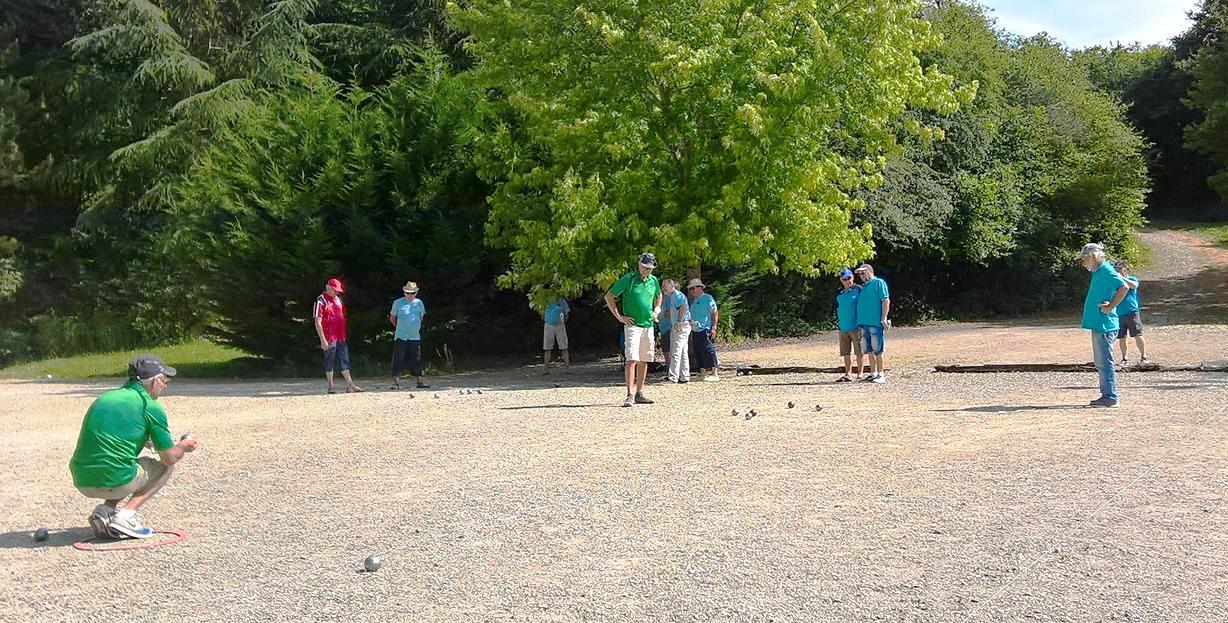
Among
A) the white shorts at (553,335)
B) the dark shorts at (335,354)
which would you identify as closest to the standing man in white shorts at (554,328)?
the white shorts at (553,335)

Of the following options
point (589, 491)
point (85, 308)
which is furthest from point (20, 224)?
point (589, 491)

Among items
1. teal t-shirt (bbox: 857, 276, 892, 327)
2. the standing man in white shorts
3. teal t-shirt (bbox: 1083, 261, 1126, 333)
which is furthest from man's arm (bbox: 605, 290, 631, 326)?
the standing man in white shorts

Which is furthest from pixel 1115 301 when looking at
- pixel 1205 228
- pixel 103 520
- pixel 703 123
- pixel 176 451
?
pixel 1205 228

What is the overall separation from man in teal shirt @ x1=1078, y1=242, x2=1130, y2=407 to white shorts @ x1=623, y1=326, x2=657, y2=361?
193 inches

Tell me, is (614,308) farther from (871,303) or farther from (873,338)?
(873,338)

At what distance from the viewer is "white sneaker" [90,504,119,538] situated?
7633 mm

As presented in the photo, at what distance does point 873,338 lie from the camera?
15.9m

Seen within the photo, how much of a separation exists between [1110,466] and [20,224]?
3849cm

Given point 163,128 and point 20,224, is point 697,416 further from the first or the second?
point 20,224

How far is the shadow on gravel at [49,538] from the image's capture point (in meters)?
7.74

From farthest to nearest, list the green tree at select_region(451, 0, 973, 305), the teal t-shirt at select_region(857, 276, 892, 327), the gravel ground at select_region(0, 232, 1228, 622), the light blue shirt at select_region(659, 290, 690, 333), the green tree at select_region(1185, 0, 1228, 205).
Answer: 1. the green tree at select_region(1185, 0, 1228, 205)
2. the green tree at select_region(451, 0, 973, 305)
3. the light blue shirt at select_region(659, 290, 690, 333)
4. the teal t-shirt at select_region(857, 276, 892, 327)
5. the gravel ground at select_region(0, 232, 1228, 622)

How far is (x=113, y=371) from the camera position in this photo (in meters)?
25.8

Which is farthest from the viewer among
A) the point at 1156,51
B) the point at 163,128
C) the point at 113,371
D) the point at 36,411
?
the point at 1156,51

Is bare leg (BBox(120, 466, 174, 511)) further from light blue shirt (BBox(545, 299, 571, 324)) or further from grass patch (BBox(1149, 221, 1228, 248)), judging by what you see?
grass patch (BBox(1149, 221, 1228, 248))
